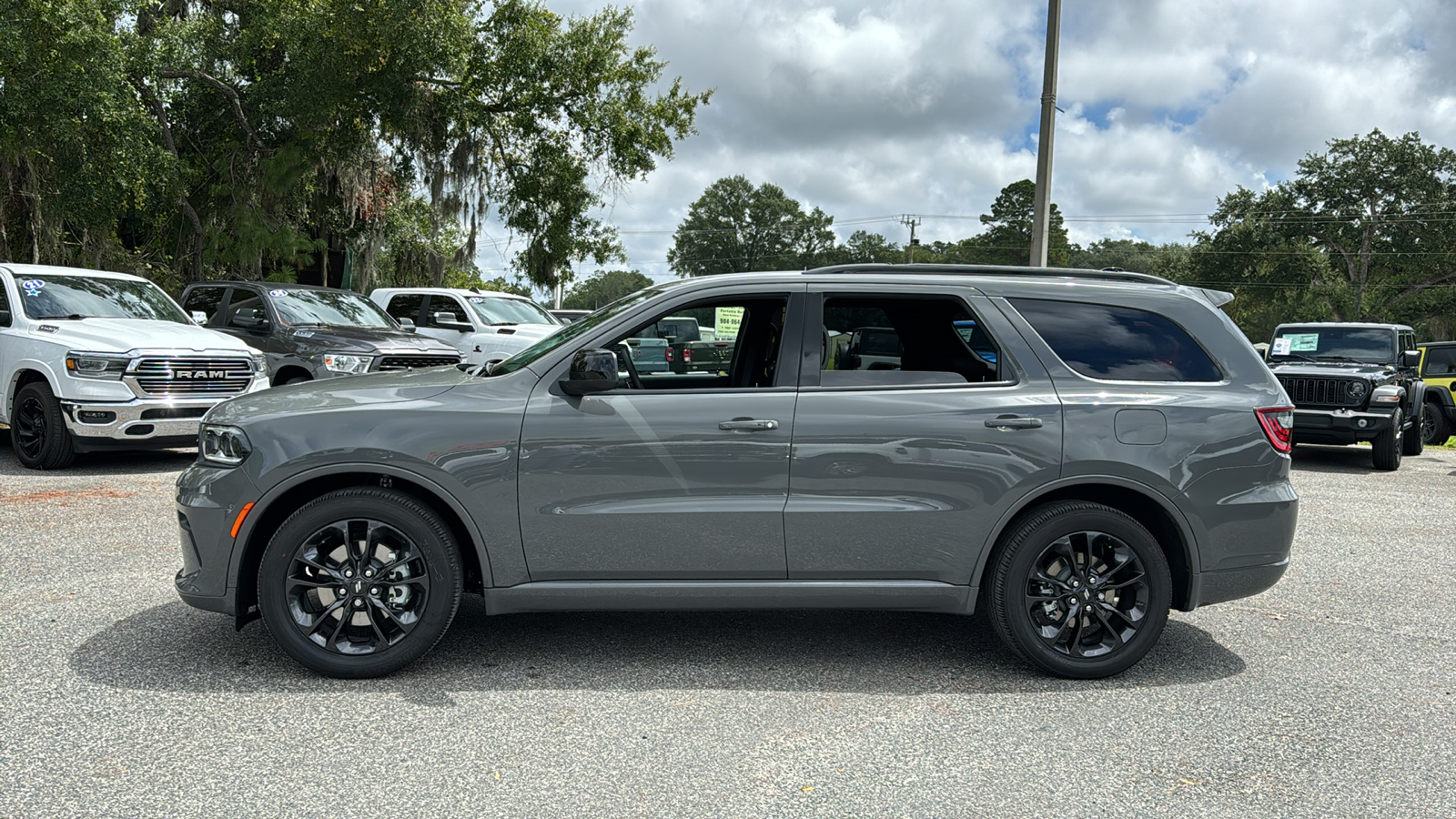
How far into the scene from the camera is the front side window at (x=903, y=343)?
4.54 m

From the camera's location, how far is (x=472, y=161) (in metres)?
20.8

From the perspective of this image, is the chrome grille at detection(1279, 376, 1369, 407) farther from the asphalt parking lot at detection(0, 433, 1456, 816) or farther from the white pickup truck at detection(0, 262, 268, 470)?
the white pickup truck at detection(0, 262, 268, 470)

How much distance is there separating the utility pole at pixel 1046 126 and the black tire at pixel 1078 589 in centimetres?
899

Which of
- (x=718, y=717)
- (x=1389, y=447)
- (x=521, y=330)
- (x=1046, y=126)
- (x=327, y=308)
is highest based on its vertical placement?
(x=1046, y=126)

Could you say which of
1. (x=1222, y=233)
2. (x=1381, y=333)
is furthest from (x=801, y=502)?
(x=1222, y=233)

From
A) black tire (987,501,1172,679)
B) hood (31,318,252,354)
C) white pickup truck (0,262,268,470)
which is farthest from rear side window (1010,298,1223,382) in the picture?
hood (31,318,252,354)

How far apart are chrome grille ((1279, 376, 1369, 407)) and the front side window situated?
9325 millimetres

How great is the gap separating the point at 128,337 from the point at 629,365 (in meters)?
6.95

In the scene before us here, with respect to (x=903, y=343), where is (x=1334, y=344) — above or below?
above

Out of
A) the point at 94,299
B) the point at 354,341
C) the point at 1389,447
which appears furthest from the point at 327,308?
the point at 1389,447

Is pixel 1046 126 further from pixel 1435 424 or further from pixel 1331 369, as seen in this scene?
pixel 1435 424

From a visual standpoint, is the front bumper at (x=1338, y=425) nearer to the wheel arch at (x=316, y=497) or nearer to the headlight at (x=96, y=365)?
the wheel arch at (x=316, y=497)

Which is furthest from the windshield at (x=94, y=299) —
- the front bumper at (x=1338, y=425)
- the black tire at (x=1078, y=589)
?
the front bumper at (x=1338, y=425)

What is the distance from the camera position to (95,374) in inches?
362
